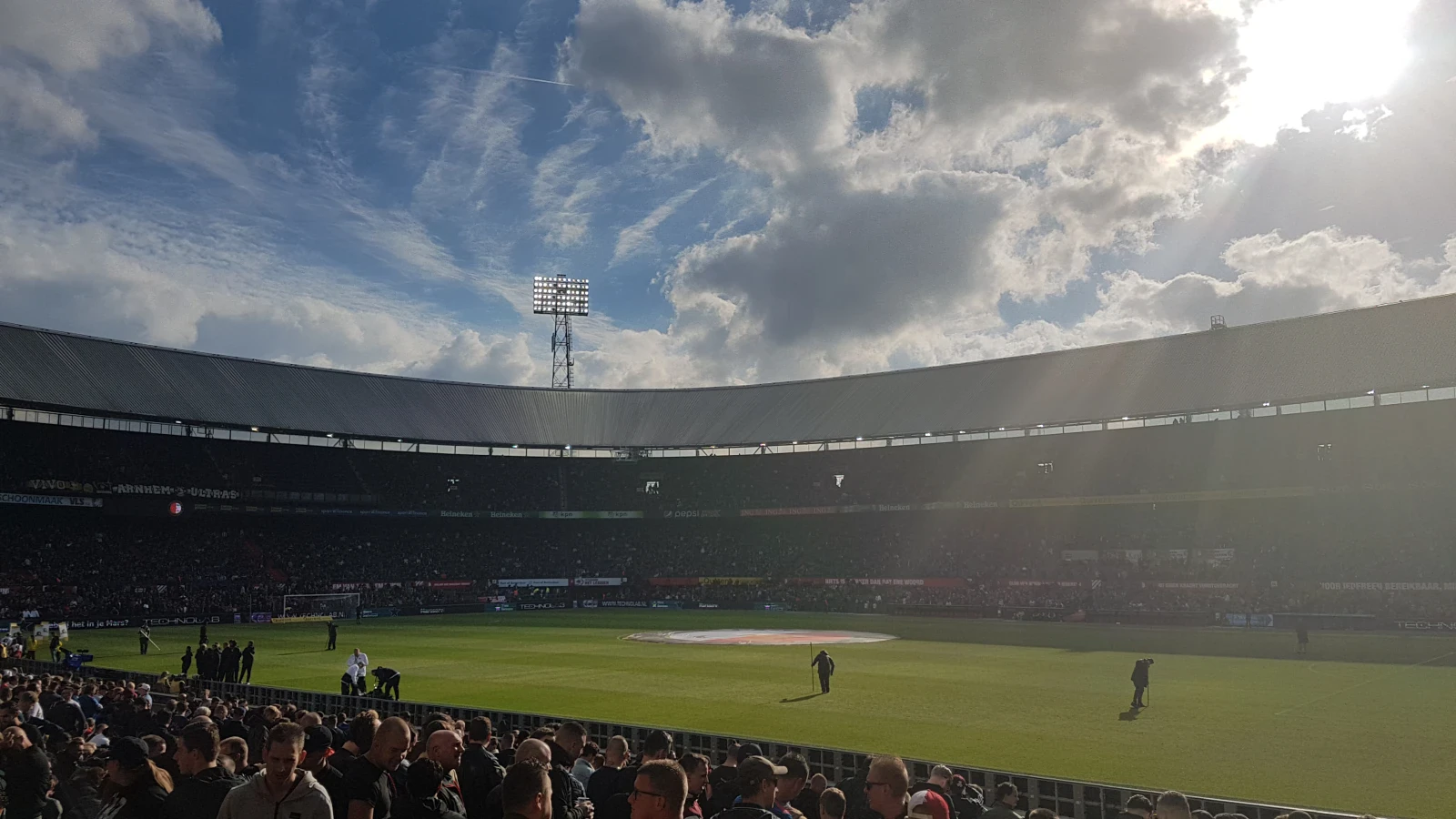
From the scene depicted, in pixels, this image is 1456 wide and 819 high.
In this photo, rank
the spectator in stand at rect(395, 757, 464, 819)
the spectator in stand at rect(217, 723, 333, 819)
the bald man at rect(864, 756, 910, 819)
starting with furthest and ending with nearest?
the spectator in stand at rect(395, 757, 464, 819), the spectator in stand at rect(217, 723, 333, 819), the bald man at rect(864, 756, 910, 819)

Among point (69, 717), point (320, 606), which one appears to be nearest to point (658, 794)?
point (69, 717)

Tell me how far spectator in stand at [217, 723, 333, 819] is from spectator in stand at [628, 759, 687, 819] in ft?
9.01

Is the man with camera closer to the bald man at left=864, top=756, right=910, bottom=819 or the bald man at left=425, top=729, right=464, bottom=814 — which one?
the bald man at left=864, top=756, right=910, bottom=819

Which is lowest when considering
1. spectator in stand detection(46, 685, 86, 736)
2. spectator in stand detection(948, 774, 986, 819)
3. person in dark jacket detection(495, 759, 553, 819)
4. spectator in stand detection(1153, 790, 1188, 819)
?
spectator in stand detection(948, 774, 986, 819)

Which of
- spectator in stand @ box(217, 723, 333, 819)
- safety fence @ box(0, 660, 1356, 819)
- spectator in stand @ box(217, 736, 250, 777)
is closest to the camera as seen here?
spectator in stand @ box(217, 723, 333, 819)

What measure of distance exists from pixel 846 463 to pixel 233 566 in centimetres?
4954

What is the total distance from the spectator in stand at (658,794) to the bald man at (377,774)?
291 cm

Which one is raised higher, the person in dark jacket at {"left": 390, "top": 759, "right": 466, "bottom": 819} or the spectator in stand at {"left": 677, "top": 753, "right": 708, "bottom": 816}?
the person in dark jacket at {"left": 390, "top": 759, "right": 466, "bottom": 819}

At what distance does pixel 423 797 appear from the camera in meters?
6.81

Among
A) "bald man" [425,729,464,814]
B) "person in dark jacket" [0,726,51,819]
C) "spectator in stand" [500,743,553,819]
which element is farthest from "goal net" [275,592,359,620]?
"spectator in stand" [500,743,553,819]

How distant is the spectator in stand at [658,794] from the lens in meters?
4.93

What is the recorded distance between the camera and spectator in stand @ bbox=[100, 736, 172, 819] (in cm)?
727

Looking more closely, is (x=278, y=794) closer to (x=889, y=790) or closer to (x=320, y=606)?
(x=889, y=790)

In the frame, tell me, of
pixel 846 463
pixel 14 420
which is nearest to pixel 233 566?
pixel 14 420
